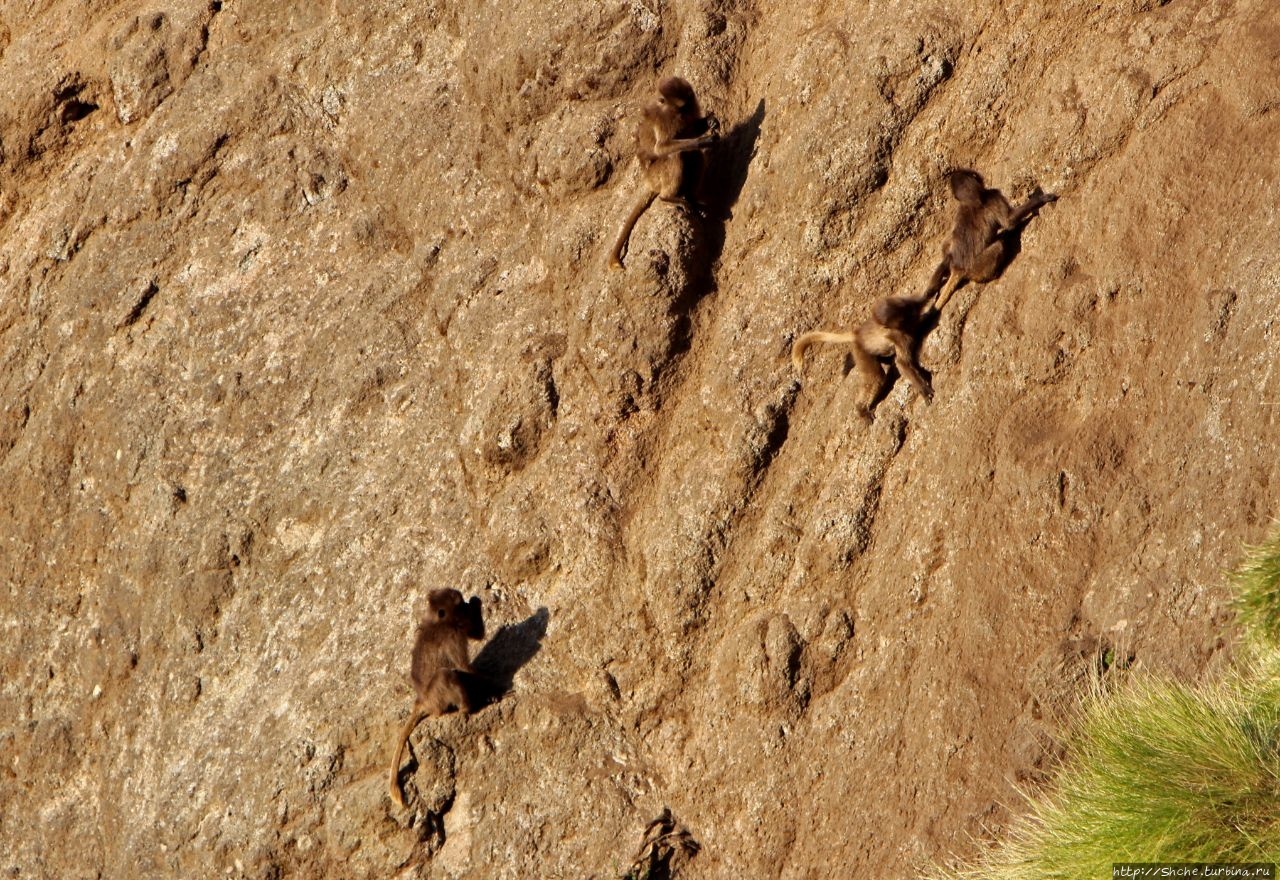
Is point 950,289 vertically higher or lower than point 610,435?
lower

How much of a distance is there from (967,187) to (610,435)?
3013 mm

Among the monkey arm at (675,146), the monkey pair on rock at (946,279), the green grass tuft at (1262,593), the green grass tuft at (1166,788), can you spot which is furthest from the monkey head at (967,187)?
the green grass tuft at (1166,788)

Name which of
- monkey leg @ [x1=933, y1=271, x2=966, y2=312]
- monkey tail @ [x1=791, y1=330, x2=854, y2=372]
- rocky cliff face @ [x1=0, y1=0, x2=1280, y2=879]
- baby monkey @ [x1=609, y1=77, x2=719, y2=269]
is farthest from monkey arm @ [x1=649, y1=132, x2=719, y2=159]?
monkey leg @ [x1=933, y1=271, x2=966, y2=312]

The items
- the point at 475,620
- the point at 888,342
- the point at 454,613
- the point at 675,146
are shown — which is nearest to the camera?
the point at 888,342

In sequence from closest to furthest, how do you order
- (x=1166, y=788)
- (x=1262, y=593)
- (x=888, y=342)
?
(x=1166, y=788) → (x=1262, y=593) → (x=888, y=342)

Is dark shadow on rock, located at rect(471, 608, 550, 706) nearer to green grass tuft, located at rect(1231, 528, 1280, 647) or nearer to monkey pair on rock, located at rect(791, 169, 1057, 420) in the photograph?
monkey pair on rock, located at rect(791, 169, 1057, 420)

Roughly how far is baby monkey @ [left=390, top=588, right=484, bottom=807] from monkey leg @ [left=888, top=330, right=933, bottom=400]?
341cm

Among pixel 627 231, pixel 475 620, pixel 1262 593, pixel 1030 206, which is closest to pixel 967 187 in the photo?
pixel 1030 206

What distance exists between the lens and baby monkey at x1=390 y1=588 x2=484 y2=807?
9742mm

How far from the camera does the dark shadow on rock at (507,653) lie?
10.1 m

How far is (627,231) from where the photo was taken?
10562 millimetres

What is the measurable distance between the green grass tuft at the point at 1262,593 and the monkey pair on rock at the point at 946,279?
232 cm

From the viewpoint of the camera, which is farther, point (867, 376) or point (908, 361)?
point (867, 376)

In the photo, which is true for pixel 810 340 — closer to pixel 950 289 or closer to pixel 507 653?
pixel 950 289
